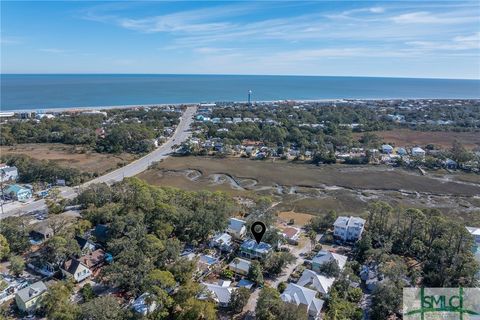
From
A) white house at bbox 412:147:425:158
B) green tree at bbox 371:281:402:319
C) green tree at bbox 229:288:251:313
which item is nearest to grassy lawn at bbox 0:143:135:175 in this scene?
green tree at bbox 229:288:251:313

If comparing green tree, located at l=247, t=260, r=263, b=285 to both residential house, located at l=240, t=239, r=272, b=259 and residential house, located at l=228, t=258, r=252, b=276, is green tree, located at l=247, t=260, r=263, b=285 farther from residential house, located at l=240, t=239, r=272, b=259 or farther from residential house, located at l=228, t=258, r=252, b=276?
residential house, located at l=240, t=239, r=272, b=259

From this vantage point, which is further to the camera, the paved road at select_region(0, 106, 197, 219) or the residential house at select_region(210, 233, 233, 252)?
the paved road at select_region(0, 106, 197, 219)

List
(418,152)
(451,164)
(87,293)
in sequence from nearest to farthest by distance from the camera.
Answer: (87,293) → (451,164) → (418,152)

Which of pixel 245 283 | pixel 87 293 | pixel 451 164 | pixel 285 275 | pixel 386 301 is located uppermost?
pixel 451 164

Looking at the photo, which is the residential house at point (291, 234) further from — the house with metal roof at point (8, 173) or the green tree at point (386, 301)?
the house with metal roof at point (8, 173)

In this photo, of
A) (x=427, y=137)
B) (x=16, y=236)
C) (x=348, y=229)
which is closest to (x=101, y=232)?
(x=16, y=236)

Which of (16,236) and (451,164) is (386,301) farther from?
(451,164)
